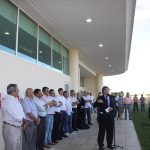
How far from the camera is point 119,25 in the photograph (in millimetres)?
10266

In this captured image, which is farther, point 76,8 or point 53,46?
point 53,46

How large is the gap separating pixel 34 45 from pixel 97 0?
9.45 ft

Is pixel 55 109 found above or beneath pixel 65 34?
beneath

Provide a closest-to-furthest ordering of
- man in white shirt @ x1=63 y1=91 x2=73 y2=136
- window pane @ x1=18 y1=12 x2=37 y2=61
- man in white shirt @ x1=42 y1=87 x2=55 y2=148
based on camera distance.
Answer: man in white shirt @ x1=42 y1=87 x2=55 y2=148 < window pane @ x1=18 y1=12 x2=37 y2=61 < man in white shirt @ x1=63 y1=91 x2=73 y2=136

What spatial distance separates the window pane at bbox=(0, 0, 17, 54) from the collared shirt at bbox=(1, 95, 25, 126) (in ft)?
7.78

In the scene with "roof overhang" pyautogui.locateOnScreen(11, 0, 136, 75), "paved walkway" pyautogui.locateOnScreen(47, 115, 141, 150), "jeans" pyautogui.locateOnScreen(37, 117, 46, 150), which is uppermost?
"roof overhang" pyautogui.locateOnScreen(11, 0, 136, 75)

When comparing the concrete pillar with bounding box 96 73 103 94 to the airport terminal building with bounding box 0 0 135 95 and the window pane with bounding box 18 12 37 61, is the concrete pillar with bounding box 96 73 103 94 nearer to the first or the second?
the airport terminal building with bounding box 0 0 135 95

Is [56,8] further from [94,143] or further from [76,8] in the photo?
[94,143]

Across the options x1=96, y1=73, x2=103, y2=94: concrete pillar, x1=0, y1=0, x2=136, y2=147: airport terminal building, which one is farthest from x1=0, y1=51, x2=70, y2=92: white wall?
x1=96, y1=73, x2=103, y2=94: concrete pillar

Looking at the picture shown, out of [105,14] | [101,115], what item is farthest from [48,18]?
[101,115]

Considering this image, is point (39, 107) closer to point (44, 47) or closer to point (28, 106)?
point (28, 106)

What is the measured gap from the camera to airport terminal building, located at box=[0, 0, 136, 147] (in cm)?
735

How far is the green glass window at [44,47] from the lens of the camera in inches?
394

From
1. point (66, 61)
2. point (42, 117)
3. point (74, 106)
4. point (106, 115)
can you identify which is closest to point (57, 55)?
point (66, 61)
